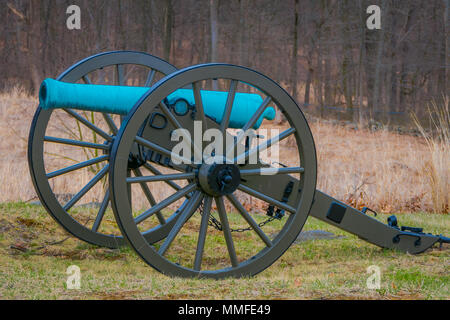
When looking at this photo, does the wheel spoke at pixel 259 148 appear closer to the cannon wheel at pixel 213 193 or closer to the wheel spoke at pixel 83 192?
the cannon wheel at pixel 213 193

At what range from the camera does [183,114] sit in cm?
471

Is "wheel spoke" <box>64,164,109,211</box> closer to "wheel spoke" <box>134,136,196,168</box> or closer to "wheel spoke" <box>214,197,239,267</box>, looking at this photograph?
"wheel spoke" <box>134,136,196,168</box>

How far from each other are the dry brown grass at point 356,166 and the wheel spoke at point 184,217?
450cm

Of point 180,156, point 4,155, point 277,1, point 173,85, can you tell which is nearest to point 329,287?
point 180,156

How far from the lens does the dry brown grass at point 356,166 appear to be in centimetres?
931

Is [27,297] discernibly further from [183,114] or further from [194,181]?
[183,114]

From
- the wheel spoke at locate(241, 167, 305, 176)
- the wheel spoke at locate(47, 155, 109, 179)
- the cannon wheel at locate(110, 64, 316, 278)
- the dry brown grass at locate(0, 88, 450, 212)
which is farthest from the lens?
the dry brown grass at locate(0, 88, 450, 212)

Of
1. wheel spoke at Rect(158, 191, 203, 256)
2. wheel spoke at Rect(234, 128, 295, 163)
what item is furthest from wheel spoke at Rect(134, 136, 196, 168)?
wheel spoke at Rect(234, 128, 295, 163)

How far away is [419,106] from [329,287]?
77.5 feet

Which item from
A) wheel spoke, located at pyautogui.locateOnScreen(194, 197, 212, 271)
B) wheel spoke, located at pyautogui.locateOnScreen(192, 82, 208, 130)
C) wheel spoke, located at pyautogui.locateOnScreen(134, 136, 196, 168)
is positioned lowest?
wheel spoke, located at pyautogui.locateOnScreen(194, 197, 212, 271)

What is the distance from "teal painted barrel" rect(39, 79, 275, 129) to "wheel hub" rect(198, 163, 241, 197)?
0.51m

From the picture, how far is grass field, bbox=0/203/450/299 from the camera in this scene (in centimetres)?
388

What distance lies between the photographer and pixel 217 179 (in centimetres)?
455

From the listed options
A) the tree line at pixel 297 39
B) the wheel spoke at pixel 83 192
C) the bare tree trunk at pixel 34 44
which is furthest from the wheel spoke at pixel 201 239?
the bare tree trunk at pixel 34 44
